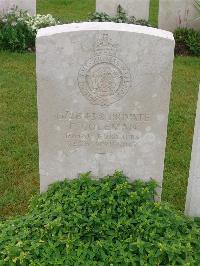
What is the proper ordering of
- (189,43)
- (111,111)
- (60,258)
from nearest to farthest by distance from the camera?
(60,258) < (111,111) < (189,43)

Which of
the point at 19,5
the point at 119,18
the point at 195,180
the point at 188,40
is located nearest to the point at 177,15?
the point at 188,40

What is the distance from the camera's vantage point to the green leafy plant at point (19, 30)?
8.08 meters

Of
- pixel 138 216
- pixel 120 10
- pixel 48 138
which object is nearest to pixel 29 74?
pixel 120 10

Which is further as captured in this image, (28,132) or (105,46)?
(28,132)

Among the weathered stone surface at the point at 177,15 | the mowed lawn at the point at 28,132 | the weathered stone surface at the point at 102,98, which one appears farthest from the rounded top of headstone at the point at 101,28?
the weathered stone surface at the point at 177,15

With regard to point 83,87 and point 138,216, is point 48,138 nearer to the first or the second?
point 83,87

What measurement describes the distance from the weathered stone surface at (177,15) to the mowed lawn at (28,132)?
35.9 inches

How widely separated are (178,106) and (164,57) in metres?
3.12

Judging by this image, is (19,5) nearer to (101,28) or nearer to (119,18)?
(119,18)

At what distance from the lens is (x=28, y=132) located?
5.98 metres

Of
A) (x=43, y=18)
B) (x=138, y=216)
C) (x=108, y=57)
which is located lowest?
(x=138, y=216)

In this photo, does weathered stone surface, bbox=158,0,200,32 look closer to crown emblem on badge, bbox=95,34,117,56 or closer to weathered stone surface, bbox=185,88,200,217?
weathered stone surface, bbox=185,88,200,217

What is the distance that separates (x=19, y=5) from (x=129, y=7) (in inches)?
73.0

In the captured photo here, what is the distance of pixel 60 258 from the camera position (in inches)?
139
